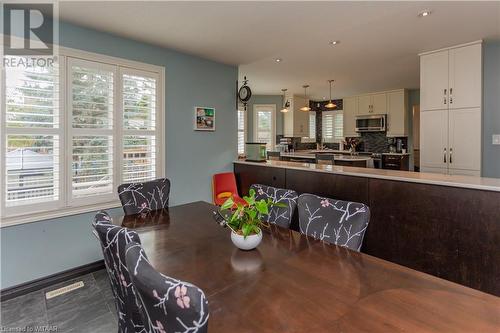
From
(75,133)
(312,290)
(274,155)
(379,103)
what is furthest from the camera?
(379,103)

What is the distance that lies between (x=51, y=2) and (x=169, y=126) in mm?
1588

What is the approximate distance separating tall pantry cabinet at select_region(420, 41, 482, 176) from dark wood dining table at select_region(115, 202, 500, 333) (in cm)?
313

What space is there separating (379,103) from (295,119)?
205cm

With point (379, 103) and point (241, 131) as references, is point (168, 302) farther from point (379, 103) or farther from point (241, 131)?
point (379, 103)

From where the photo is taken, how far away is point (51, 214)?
2.60m

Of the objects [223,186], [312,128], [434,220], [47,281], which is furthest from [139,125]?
[312,128]

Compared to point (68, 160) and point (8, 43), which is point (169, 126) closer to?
point (68, 160)

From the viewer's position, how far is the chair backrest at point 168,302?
63 centimetres

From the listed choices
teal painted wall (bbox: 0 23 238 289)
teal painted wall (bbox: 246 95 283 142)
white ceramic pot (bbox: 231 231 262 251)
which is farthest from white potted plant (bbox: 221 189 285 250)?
teal painted wall (bbox: 246 95 283 142)

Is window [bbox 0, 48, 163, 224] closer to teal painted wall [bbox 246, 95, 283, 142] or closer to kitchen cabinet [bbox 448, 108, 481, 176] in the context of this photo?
kitchen cabinet [bbox 448, 108, 481, 176]

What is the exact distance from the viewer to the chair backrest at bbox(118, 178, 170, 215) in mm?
2115

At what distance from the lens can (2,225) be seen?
2.34 m

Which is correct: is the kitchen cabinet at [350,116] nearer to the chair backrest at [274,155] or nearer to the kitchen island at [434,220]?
the chair backrest at [274,155]

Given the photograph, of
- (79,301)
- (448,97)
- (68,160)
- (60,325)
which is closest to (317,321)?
(60,325)
